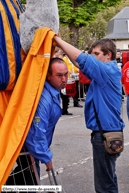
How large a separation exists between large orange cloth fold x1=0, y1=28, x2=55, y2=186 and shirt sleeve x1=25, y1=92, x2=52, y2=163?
8 cm

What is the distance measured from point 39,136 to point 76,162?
9.03 feet

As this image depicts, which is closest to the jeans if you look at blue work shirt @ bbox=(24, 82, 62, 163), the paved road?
the paved road

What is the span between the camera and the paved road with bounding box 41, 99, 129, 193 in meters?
3.85

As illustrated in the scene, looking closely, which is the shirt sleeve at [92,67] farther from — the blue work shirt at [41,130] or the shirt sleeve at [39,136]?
the shirt sleeve at [39,136]

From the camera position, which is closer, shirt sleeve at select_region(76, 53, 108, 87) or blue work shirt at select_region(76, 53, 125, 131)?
shirt sleeve at select_region(76, 53, 108, 87)

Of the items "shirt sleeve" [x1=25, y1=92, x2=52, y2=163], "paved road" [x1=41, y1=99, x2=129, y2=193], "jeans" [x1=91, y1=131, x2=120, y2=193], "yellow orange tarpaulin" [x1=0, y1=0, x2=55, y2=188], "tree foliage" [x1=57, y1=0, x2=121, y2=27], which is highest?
"tree foliage" [x1=57, y1=0, x2=121, y2=27]

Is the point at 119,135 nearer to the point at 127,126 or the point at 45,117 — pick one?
the point at 45,117

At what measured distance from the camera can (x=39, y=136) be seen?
2.09m

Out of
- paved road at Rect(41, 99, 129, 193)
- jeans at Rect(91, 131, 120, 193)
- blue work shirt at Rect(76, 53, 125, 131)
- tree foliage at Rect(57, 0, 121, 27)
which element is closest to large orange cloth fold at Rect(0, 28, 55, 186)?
blue work shirt at Rect(76, 53, 125, 131)

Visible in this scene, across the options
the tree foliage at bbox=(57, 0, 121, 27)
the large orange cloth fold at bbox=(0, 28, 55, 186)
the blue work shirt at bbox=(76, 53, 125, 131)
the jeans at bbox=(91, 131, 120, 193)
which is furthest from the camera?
the tree foliage at bbox=(57, 0, 121, 27)

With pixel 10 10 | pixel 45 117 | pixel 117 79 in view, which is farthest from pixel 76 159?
pixel 10 10

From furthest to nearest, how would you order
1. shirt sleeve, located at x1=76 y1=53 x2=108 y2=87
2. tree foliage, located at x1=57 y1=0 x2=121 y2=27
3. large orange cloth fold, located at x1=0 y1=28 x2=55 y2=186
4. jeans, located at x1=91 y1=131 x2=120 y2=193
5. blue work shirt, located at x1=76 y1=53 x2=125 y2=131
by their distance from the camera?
tree foliage, located at x1=57 y1=0 x2=121 y2=27 < jeans, located at x1=91 y1=131 x2=120 y2=193 < blue work shirt, located at x1=76 y1=53 x2=125 y2=131 < shirt sleeve, located at x1=76 y1=53 x2=108 y2=87 < large orange cloth fold, located at x1=0 y1=28 x2=55 y2=186

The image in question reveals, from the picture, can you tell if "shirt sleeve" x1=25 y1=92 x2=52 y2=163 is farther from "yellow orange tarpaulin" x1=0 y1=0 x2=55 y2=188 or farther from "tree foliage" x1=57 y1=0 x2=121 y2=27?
"tree foliage" x1=57 y1=0 x2=121 y2=27

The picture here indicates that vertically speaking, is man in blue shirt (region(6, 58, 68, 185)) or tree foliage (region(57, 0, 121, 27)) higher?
tree foliage (region(57, 0, 121, 27))
